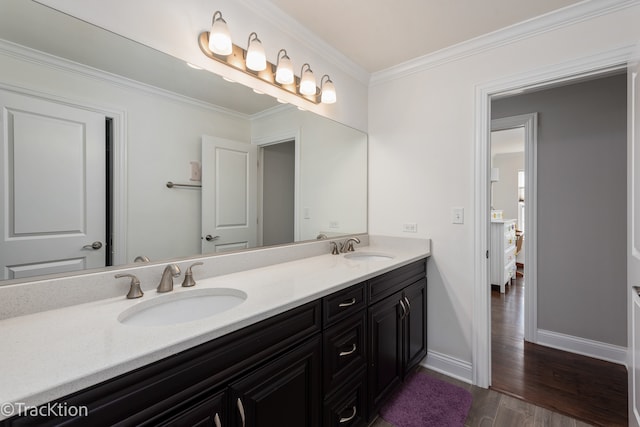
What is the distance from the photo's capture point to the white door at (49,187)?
0.92 meters

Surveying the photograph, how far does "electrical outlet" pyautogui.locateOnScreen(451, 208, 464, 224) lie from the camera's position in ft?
6.53

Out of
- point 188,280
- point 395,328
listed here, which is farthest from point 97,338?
point 395,328

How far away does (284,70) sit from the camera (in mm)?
1620

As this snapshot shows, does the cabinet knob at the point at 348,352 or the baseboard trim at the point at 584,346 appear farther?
the baseboard trim at the point at 584,346

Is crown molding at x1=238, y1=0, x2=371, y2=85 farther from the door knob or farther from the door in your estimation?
the door

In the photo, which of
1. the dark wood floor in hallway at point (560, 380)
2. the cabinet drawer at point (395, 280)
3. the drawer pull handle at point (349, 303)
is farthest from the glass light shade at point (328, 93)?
the dark wood floor in hallway at point (560, 380)

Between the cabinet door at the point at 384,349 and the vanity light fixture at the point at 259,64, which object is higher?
the vanity light fixture at the point at 259,64

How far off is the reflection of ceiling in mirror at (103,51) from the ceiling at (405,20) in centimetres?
64

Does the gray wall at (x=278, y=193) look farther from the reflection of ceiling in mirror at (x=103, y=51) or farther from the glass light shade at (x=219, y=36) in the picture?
the glass light shade at (x=219, y=36)

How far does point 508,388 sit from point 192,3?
9.39ft

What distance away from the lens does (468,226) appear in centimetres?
196

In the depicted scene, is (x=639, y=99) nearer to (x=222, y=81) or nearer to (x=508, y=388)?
(x=508, y=388)

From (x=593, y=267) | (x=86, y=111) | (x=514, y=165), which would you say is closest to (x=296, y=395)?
(x=86, y=111)

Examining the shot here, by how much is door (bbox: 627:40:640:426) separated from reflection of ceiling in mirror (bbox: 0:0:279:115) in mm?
1899
